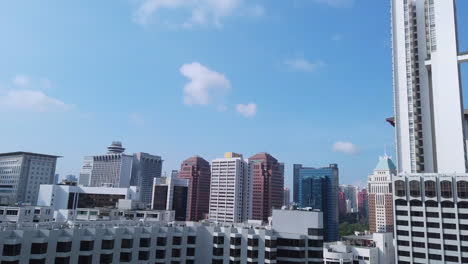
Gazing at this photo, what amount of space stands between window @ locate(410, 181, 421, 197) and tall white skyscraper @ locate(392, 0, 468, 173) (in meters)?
14.1

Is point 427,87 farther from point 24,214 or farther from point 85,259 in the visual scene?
point 24,214

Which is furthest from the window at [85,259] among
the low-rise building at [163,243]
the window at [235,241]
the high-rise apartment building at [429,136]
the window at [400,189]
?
the window at [400,189]

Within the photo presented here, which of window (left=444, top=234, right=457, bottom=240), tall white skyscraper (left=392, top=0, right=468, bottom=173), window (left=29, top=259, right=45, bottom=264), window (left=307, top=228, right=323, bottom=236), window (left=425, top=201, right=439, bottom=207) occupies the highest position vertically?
tall white skyscraper (left=392, top=0, right=468, bottom=173)

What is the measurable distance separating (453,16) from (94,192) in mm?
163268

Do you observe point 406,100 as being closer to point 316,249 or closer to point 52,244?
point 316,249

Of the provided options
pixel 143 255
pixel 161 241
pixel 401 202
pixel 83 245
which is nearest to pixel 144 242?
pixel 143 255

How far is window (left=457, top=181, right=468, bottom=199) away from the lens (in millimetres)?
100625

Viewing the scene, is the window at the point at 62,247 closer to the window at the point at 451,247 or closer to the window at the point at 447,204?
the window at the point at 451,247

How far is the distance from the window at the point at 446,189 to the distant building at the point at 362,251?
27528 millimetres

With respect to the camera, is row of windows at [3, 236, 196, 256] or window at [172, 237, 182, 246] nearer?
row of windows at [3, 236, 196, 256]

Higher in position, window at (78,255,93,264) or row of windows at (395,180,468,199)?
row of windows at (395,180,468,199)

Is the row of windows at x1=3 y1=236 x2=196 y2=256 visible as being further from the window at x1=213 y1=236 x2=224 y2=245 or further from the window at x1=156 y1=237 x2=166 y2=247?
the window at x1=213 y1=236 x2=224 y2=245

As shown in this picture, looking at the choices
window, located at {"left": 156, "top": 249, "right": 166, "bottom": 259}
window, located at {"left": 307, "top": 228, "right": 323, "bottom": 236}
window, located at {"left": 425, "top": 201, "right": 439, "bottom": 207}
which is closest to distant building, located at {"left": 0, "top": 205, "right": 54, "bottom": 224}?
window, located at {"left": 156, "top": 249, "right": 166, "bottom": 259}

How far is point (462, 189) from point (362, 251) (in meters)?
34.7
